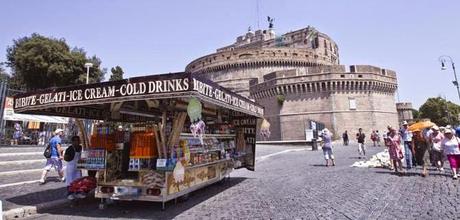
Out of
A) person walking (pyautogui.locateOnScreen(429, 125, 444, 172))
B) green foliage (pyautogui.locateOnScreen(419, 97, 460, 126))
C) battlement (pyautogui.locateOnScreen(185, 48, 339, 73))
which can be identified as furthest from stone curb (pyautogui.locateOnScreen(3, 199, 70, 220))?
green foliage (pyautogui.locateOnScreen(419, 97, 460, 126))

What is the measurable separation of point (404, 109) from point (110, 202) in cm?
6917

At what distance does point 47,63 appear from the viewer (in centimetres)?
3241

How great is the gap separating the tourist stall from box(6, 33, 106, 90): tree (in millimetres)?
29113

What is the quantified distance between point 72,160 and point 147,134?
272cm

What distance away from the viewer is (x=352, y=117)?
44500 mm

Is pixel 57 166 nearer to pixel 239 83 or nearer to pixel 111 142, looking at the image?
pixel 111 142

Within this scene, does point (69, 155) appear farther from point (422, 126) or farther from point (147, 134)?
point (422, 126)

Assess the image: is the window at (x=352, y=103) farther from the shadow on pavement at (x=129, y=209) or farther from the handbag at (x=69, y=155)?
the handbag at (x=69, y=155)

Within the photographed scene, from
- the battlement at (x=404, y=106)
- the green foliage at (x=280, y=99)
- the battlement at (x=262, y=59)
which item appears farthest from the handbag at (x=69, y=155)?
the battlement at (x=404, y=106)

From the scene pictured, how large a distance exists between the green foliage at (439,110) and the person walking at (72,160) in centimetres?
7479

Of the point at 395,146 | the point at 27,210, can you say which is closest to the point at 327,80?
the point at 395,146

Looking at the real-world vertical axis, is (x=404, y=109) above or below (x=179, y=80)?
above

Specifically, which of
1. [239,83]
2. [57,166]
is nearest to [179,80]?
[57,166]

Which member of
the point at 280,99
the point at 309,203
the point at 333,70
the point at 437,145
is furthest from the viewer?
the point at 280,99
